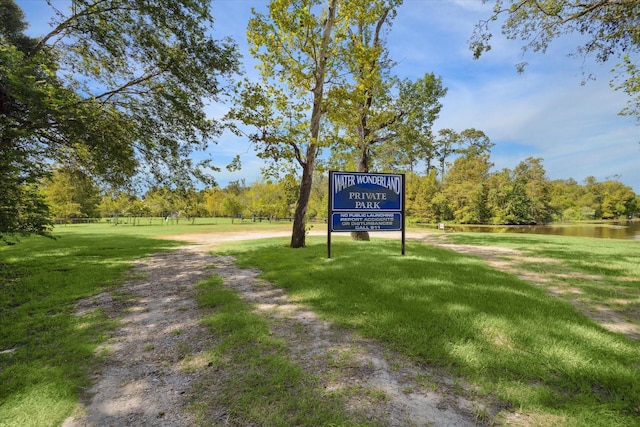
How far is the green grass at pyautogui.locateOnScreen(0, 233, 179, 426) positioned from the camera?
2.39 meters

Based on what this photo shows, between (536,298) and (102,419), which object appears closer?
(102,419)

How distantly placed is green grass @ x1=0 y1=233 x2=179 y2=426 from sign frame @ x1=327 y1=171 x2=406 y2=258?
532cm

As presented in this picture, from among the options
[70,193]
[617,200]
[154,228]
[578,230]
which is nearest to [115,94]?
[154,228]

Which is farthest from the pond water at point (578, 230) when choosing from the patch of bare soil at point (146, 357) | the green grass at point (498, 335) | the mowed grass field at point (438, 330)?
the patch of bare soil at point (146, 357)

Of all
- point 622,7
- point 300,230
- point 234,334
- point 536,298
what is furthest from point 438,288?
point 622,7

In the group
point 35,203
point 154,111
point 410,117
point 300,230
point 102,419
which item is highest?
point 410,117

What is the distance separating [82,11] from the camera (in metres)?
7.29

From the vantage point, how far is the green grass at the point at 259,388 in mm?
2152

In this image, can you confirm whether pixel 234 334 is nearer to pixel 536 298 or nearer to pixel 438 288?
pixel 438 288

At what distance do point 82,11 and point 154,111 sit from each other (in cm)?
261

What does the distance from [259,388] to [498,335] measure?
2671 millimetres

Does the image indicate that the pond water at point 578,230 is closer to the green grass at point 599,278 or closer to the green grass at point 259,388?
the green grass at point 599,278

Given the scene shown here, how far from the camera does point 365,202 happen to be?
8.24m

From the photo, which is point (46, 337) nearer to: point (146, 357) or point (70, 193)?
point (146, 357)
